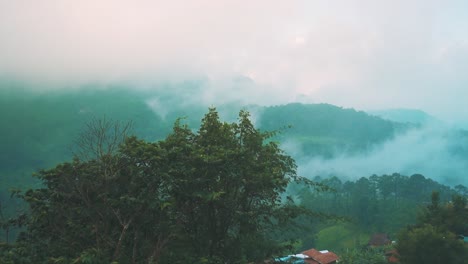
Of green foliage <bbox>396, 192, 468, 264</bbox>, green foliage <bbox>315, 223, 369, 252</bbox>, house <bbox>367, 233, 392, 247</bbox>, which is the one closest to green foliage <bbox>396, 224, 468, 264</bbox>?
green foliage <bbox>396, 192, 468, 264</bbox>

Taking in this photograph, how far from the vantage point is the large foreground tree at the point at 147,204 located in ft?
41.5

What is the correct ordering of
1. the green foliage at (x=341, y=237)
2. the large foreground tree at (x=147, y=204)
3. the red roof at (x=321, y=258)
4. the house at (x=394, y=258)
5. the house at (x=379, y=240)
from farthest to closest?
the green foliage at (x=341, y=237) → the house at (x=379, y=240) → the red roof at (x=321, y=258) → the house at (x=394, y=258) → the large foreground tree at (x=147, y=204)

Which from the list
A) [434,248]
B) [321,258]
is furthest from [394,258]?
[434,248]

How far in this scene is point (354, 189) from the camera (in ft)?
338

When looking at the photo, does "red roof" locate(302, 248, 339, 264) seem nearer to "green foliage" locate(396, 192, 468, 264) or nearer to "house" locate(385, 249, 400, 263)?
"house" locate(385, 249, 400, 263)

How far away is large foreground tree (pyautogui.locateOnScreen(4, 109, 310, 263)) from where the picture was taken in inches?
498

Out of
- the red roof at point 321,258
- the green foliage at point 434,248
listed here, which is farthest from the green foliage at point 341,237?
the green foliage at point 434,248

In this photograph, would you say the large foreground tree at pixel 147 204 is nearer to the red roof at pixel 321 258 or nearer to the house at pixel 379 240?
the red roof at pixel 321 258

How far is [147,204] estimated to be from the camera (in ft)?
42.2

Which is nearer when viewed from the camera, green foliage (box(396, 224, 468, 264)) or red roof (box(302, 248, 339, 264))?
green foliage (box(396, 224, 468, 264))

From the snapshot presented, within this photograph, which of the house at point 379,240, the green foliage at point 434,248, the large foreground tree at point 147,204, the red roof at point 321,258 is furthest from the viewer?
the house at point 379,240

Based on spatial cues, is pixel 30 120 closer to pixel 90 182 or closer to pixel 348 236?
pixel 348 236

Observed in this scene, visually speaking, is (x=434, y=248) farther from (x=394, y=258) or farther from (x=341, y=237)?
(x=341, y=237)

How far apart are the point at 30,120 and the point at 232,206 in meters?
185
